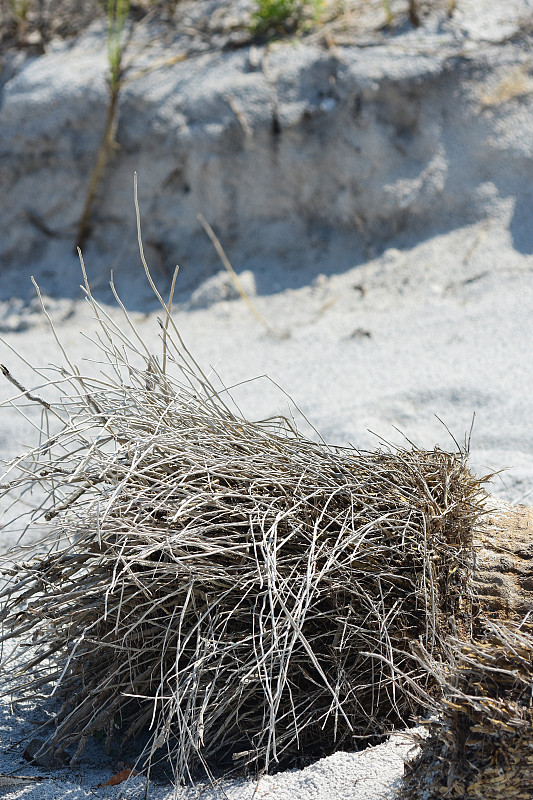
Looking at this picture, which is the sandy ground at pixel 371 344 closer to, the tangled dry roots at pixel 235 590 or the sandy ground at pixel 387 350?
the sandy ground at pixel 387 350

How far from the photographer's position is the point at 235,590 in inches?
63.2

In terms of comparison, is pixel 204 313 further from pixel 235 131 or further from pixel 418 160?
pixel 418 160

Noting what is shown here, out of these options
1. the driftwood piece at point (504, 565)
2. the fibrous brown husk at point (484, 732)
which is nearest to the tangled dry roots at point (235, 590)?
the driftwood piece at point (504, 565)

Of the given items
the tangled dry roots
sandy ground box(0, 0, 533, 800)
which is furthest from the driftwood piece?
sandy ground box(0, 0, 533, 800)

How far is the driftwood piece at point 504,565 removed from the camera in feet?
5.57

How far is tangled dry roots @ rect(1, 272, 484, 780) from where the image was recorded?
1.53 m

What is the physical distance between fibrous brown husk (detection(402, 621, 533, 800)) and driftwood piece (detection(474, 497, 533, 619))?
36 cm

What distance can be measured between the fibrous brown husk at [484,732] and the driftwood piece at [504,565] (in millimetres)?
359

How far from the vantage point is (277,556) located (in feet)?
5.32

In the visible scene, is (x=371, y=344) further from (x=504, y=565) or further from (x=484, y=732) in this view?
(x=484, y=732)

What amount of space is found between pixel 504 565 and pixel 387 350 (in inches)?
81.4

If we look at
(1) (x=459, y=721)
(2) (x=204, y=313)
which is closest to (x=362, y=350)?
(2) (x=204, y=313)

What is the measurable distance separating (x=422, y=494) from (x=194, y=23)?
4378mm

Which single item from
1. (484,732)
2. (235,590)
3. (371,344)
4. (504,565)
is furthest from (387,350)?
(484,732)
